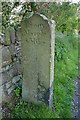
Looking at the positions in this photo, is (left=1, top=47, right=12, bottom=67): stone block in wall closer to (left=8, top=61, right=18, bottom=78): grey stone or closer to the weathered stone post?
(left=8, top=61, right=18, bottom=78): grey stone

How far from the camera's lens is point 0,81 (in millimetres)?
3900

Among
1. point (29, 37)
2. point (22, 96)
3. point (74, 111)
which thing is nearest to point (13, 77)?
point (22, 96)

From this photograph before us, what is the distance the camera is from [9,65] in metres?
4.15

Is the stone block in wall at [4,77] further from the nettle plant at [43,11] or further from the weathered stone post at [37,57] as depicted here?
the nettle plant at [43,11]

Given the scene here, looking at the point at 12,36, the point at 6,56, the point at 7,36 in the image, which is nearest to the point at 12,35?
the point at 12,36

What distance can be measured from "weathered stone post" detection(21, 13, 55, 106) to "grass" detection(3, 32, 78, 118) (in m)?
0.16

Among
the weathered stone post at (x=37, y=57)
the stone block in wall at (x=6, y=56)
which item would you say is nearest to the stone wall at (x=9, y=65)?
the stone block in wall at (x=6, y=56)

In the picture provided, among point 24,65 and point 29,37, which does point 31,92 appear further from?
point 29,37

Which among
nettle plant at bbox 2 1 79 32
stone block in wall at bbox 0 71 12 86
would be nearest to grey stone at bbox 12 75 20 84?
stone block in wall at bbox 0 71 12 86

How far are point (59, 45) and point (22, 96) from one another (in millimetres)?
2930

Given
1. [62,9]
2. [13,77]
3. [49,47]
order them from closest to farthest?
[49,47] → [13,77] → [62,9]

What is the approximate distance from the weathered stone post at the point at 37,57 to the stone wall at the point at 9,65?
0.25m

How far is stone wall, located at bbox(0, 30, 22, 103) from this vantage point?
3.96 meters

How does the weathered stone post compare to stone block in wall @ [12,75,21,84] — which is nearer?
the weathered stone post
